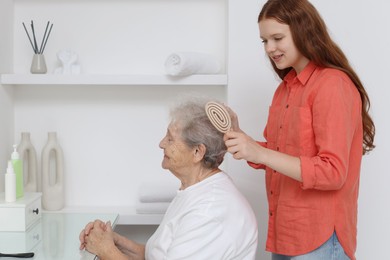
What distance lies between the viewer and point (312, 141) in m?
1.56

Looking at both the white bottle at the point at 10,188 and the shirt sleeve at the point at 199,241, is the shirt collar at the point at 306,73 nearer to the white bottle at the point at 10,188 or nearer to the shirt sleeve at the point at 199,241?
the shirt sleeve at the point at 199,241

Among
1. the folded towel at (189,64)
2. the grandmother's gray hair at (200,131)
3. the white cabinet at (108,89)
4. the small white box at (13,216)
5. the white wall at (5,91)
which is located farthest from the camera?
the white cabinet at (108,89)

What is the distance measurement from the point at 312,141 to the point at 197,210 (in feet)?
1.33

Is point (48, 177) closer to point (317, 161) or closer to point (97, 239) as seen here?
point (97, 239)

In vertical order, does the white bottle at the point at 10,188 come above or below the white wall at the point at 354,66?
below

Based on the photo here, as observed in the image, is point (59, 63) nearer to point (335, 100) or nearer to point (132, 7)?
point (132, 7)

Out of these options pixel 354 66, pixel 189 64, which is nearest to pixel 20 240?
pixel 189 64

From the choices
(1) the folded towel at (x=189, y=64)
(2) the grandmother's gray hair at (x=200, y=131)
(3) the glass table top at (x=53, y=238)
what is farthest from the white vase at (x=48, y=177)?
(2) the grandmother's gray hair at (x=200, y=131)

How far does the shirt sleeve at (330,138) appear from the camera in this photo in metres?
1.46

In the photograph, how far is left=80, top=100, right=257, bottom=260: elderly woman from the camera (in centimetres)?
148

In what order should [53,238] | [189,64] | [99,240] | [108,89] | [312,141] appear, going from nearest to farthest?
[312,141] < [99,240] < [53,238] < [189,64] < [108,89]

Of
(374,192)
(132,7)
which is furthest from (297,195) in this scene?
(132,7)

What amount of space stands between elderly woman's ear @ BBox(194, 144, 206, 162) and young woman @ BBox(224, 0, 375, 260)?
5.5 inches

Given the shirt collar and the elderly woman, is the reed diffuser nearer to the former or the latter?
the elderly woman
